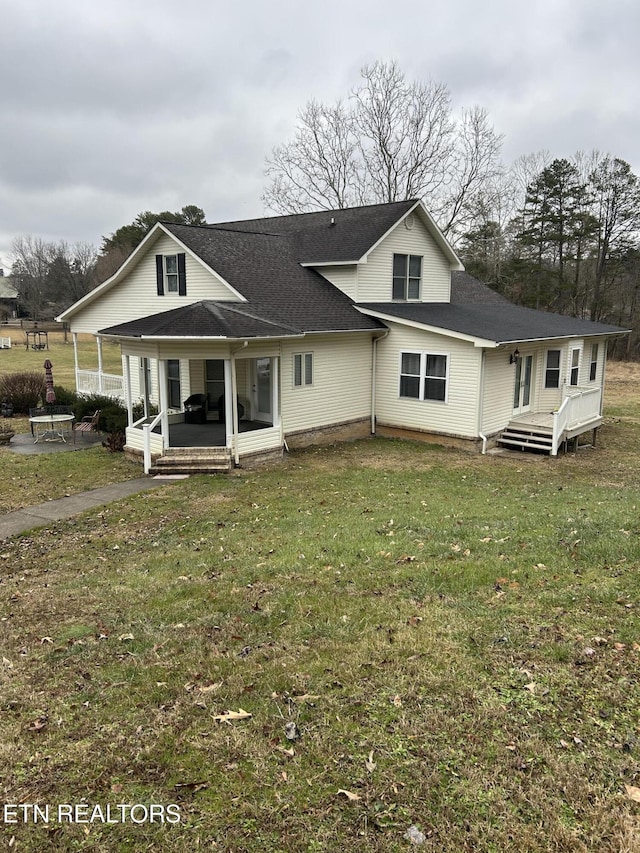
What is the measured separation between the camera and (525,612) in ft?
18.4

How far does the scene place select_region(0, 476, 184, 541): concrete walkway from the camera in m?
9.99

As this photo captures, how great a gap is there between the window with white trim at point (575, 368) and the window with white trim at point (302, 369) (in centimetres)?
942

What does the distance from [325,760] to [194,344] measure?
37.3 feet

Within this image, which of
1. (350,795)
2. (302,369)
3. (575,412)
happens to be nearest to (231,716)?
(350,795)

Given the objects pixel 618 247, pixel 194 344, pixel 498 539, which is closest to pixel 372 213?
pixel 194 344

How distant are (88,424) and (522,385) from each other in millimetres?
13979

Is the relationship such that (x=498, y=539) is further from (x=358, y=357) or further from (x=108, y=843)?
(x=358, y=357)

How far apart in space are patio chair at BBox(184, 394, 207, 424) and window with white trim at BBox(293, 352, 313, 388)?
3335 millimetres

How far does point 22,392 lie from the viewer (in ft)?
71.4

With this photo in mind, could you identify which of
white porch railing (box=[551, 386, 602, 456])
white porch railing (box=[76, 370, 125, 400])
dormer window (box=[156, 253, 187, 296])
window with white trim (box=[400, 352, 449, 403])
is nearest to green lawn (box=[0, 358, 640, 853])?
white porch railing (box=[551, 386, 602, 456])

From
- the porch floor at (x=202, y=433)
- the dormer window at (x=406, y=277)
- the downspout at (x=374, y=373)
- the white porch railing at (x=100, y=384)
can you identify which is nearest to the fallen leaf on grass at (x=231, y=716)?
the porch floor at (x=202, y=433)

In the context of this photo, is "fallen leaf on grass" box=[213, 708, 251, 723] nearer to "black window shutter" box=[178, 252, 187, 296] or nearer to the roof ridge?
the roof ridge

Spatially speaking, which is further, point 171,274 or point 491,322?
point 491,322

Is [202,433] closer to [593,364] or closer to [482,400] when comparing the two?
[482,400]
